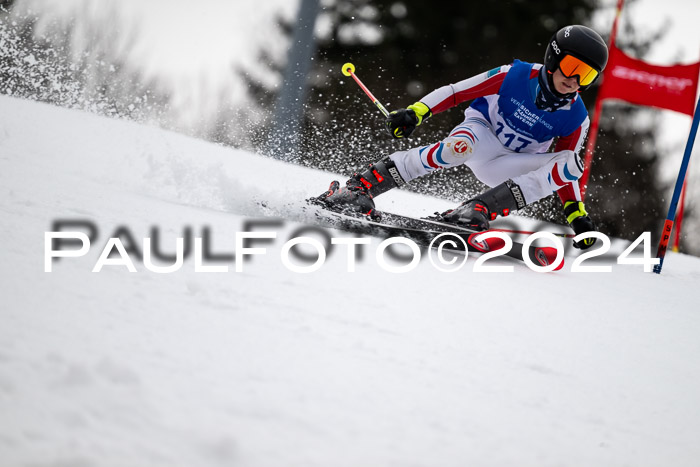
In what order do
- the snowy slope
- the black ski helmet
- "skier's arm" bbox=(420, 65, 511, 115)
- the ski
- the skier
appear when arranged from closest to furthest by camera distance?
the snowy slope → the black ski helmet → the ski → the skier → "skier's arm" bbox=(420, 65, 511, 115)

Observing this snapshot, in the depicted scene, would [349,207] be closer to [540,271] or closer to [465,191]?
[540,271]

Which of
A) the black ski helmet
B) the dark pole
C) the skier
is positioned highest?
the dark pole

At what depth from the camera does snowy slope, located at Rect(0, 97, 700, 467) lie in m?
1.17

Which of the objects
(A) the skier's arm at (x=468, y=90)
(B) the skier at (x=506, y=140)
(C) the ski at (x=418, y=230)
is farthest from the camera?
(A) the skier's arm at (x=468, y=90)

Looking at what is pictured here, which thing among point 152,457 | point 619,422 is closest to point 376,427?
point 152,457

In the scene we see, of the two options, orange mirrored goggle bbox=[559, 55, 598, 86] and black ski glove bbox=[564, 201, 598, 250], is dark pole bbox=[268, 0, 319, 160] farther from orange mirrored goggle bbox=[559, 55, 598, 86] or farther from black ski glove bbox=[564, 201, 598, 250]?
orange mirrored goggle bbox=[559, 55, 598, 86]

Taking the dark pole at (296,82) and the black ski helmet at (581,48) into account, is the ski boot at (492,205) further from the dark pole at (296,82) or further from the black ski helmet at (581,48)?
the dark pole at (296,82)

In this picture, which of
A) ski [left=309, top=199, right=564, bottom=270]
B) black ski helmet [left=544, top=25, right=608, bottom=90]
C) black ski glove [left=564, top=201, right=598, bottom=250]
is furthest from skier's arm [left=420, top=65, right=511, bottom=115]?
black ski glove [left=564, top=201, right=598, bottom=250]

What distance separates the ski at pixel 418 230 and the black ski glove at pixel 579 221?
9.1 inches

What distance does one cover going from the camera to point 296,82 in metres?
15.2

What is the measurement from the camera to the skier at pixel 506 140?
366cm

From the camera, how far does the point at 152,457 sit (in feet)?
3.53

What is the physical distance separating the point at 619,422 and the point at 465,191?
44.1 feet

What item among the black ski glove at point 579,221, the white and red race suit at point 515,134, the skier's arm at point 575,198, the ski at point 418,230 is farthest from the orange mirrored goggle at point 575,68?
the ski at point 418,230
